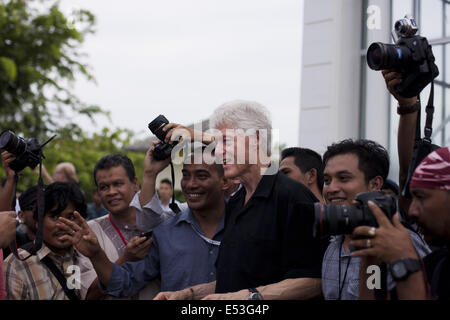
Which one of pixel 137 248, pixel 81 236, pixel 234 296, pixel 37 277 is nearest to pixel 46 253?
pixel 37 277

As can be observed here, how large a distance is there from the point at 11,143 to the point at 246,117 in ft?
5.06

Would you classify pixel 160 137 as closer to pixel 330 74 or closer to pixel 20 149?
pixel 20 149

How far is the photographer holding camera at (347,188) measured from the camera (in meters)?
2.78

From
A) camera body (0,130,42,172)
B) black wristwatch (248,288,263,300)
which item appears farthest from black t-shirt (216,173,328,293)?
camera body (0,130,42,172)

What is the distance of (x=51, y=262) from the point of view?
3.66m

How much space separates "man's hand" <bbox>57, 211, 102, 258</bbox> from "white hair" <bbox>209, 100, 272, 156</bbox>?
951 mm

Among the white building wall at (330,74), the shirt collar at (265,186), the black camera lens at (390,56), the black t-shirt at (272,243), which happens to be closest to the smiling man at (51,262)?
the black t-shirt at (272,243)

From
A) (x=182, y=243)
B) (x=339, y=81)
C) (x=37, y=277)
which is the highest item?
(x=339, y=81)

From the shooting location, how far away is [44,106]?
659 inches

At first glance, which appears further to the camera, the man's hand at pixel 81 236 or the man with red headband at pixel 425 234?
the man's hand at pixel 81 236

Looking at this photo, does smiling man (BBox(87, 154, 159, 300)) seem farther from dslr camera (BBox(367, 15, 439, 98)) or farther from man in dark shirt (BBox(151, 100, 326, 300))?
dslr camera (BBox(367, 15, 439, 98))

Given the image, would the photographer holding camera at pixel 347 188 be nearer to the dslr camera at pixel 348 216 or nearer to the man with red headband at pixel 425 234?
the man with red headband at pixel 425 234

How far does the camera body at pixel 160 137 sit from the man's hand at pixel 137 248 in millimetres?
549
